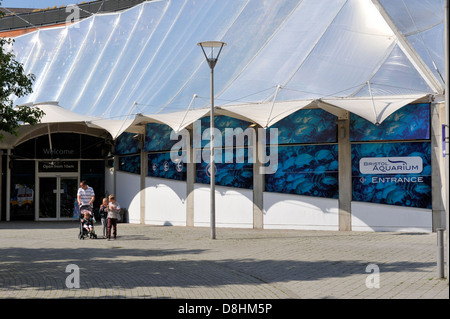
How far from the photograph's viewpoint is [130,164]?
2723 centimetres

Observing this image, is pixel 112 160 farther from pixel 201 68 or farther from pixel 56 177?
pixel 201 68

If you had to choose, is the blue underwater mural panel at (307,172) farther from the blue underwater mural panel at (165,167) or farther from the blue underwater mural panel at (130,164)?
the blue underwater mural panel at (130,164)

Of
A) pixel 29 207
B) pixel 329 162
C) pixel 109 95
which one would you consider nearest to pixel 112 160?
pixel 109 95

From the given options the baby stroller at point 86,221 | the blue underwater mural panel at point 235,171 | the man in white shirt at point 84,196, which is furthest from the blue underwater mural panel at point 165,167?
the baby stroller at point 86,221

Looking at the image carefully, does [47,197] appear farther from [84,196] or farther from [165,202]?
[84,196]

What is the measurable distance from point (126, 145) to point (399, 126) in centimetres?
1298

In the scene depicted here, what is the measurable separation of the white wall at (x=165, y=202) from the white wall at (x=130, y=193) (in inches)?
32.0

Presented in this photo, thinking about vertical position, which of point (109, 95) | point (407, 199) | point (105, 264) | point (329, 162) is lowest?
point (105, 264)

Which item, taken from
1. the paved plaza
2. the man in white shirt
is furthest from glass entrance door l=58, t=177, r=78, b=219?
the man in white shirt

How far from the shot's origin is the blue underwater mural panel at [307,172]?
69.1 ft

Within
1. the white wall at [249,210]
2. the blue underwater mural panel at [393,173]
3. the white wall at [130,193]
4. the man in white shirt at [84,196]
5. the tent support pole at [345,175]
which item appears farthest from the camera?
the white wall at [130,193]
